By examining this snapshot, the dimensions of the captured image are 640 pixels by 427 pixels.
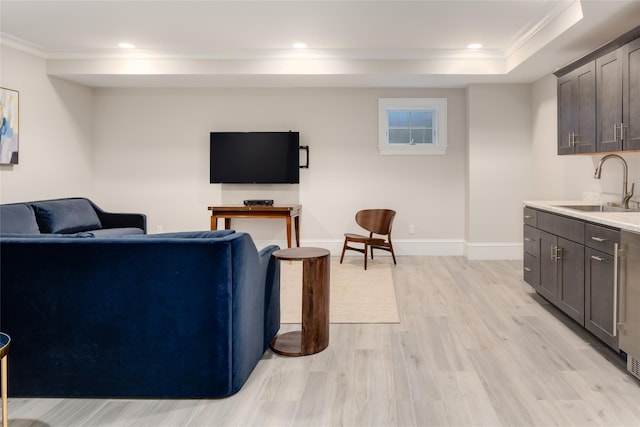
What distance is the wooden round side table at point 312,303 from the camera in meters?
2.79

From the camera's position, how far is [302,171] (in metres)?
6.44

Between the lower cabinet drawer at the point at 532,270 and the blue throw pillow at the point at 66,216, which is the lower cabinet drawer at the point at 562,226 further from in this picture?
the blue throw pillow at the point at 66,216

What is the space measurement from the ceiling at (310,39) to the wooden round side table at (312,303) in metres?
2.29

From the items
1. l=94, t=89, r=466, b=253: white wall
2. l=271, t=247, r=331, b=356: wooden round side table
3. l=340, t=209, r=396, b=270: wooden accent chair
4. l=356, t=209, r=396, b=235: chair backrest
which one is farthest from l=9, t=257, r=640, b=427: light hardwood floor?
l=94, t=89, r=466, b=253: white wall

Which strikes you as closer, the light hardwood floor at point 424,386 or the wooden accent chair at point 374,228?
the light hardwood floor at point 424,386

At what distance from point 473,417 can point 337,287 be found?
265 centimetres

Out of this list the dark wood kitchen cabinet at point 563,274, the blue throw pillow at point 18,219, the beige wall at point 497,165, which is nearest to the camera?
the dark wood kitchen cabinet at point 563,274

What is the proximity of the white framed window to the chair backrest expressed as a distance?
3.05 feet

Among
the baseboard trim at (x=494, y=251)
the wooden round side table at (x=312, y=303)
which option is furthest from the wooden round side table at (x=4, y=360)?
the baseboard trim at (x=494, y=251)

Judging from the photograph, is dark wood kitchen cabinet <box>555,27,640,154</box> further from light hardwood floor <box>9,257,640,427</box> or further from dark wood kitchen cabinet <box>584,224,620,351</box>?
light hardwood floor <box>9,257,640,427</box>

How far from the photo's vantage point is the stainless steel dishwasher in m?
2.45

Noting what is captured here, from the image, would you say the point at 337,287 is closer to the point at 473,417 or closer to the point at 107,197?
the point at 473,417

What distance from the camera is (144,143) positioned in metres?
6.55

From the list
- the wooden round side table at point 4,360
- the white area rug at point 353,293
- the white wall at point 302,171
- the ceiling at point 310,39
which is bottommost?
the white area rug at point 353,293
